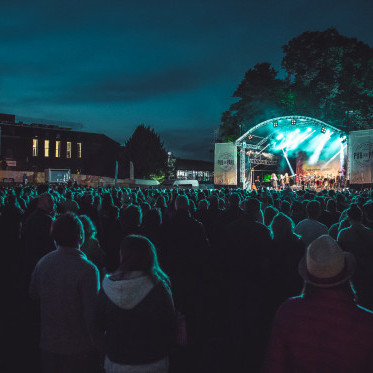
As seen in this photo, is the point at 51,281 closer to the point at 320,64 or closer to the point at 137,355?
the point at 137,355

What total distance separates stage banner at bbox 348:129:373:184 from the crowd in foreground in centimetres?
1927

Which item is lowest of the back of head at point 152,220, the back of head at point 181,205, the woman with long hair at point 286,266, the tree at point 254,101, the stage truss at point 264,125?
the woman with long hair at point 286,266

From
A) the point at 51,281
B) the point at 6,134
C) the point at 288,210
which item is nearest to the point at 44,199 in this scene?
the point at 51,281

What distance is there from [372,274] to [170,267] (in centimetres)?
254

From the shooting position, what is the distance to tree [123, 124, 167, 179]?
62469 mm

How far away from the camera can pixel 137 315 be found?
249cm

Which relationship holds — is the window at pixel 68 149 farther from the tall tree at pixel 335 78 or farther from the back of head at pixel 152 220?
the back of head at pixel 152 220

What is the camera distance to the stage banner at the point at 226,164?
1254 inches

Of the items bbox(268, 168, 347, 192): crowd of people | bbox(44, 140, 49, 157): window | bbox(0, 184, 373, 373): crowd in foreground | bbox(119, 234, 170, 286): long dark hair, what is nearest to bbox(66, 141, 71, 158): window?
bbox(44, 140, 49, 157): window

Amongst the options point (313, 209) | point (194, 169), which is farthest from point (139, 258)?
point (194, 169)

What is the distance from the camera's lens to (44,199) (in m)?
5.58

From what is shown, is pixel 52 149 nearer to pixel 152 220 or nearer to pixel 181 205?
pixel 152 220

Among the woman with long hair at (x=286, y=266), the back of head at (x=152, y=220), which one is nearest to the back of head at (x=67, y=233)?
the woman with long hair at (x=286, y=266)

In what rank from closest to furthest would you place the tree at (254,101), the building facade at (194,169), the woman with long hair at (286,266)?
1. the woman with long hair at (286,266)
2. the tree at (254,101)
3. the building facade at (194,169)
